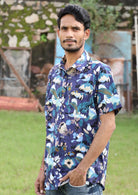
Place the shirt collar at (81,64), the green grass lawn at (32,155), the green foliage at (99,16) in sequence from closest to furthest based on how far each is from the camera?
the shirt collar at (81,64) → the green grass lawn at (32,155) → the green foliage at (99,16)

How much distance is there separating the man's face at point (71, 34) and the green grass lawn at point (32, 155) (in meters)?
2.59

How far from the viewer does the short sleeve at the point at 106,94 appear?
1916mm

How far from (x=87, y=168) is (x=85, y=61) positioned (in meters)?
0.53

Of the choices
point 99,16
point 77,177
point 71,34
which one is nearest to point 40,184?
point 77,177

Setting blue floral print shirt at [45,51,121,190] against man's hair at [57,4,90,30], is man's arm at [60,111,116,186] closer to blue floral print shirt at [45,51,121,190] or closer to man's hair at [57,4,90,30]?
blue floral print shirt at [45,51,121,190]

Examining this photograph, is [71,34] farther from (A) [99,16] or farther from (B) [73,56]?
(A) [99,16]

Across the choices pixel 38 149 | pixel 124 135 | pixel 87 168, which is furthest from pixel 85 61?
pixel 124 135

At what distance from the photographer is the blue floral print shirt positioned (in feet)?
6.31

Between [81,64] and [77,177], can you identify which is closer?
[77,177]

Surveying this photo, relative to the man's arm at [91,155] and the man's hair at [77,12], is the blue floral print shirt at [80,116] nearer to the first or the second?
the man's arm at [91,155]

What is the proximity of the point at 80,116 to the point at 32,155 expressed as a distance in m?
4.24

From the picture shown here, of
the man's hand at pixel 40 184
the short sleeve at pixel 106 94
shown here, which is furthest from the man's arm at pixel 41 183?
the short sleeve at pixel 106 94

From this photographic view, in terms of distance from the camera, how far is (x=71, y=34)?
6.68 ft

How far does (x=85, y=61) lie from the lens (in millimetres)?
2037
